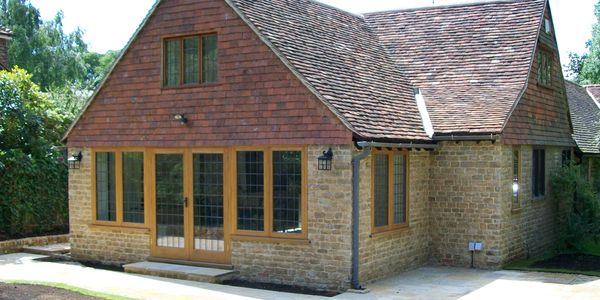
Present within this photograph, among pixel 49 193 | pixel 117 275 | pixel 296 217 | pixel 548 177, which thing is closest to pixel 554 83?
pixel 548 177

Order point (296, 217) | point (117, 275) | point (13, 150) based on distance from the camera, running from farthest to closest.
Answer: point (13, 150)
point (117, 275)
point (296, 217)

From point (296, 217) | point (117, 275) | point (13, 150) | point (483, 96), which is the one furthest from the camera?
point (13, 150)

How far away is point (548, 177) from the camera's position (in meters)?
18.2

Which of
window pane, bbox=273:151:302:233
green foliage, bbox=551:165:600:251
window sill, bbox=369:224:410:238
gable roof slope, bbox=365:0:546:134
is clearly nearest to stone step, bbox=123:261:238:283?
window pane, bbox=273:151:302:233

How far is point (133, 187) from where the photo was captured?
1562cm

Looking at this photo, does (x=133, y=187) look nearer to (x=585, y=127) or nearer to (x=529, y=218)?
(x=529, y=218)

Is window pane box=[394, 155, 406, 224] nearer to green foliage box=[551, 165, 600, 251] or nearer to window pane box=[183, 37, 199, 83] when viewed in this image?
window pane box=[183, 37, 199, 83]

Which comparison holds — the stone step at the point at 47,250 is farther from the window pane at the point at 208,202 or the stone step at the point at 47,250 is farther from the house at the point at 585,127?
the house at the point at 585,127

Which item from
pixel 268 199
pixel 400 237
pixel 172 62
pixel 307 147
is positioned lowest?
pixel 400 237

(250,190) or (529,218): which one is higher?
(250,190)

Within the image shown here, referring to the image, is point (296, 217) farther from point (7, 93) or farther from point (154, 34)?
point (7, 93)

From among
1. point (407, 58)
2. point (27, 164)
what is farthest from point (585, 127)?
point (27, 164)

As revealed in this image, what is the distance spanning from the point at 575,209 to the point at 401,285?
24.1 ft

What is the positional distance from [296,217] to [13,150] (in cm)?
876
